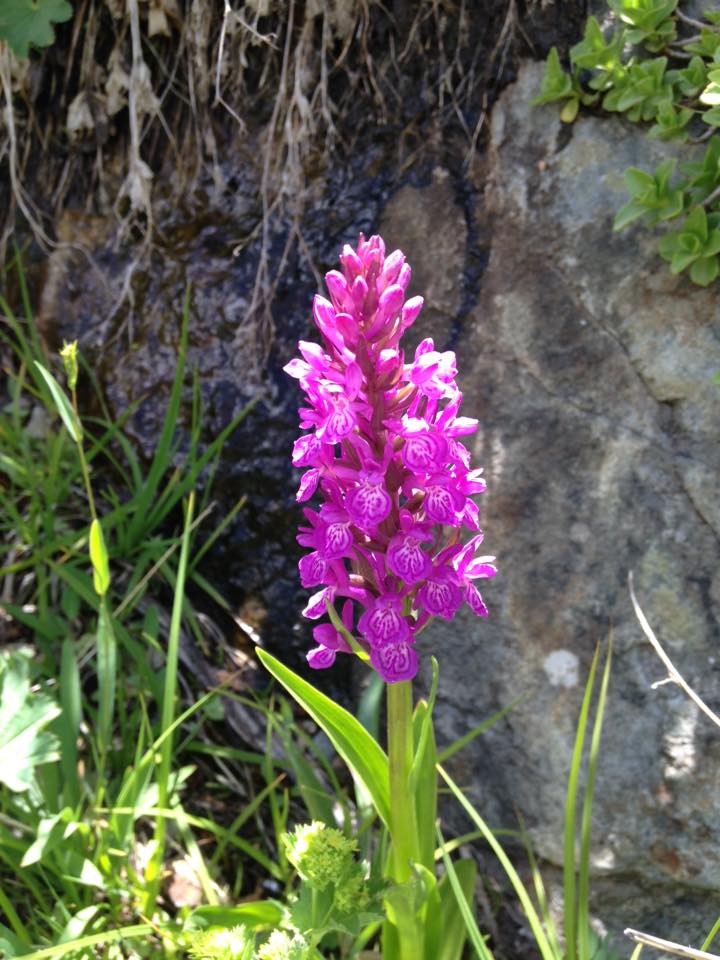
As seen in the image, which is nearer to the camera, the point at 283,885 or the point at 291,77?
the point at 283,885

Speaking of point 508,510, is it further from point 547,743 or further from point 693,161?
point 693,161

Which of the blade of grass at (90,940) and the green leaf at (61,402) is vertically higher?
the green leaf at (61,402)

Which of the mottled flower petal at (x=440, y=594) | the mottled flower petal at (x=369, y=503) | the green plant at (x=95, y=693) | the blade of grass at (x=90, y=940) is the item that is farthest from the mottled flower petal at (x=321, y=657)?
the blade of grass at (x=90, y=940)

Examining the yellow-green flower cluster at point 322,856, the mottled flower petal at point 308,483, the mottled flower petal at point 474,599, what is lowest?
the yellow-green flower cluster at point 322,856

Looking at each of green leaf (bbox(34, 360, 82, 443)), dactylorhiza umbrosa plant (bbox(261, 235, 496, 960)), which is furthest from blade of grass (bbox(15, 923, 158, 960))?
green leaf (bbox(34, 360, 82, 443))

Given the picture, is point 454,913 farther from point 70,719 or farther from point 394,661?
point 70,719

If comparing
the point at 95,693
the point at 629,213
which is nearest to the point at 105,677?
the point at 95,693

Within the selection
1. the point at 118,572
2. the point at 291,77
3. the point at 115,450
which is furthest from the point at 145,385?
the point at 291,77

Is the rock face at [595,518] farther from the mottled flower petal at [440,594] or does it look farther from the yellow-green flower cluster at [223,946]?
the yellow-green flower cluster at [223,946]
